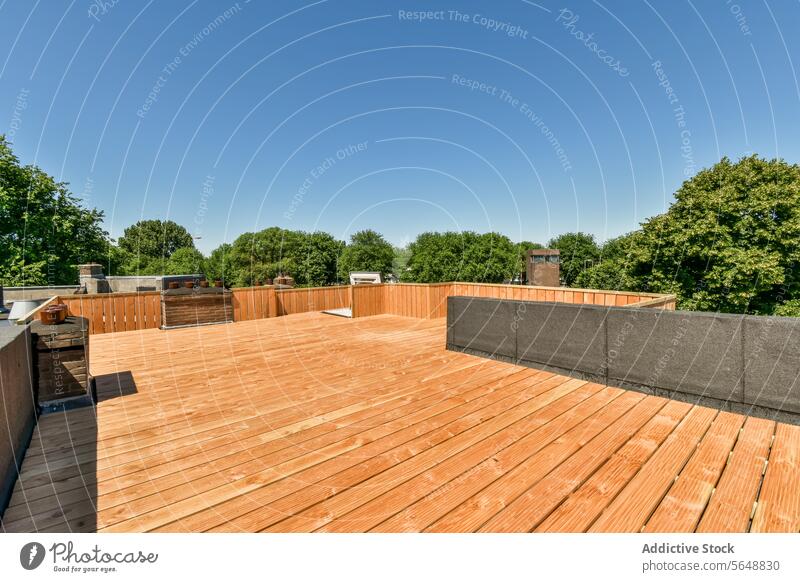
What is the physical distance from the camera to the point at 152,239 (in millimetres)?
67250

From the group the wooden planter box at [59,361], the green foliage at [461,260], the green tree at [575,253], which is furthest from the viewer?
the green tree at [575,253]

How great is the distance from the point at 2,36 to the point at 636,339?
31.7ft

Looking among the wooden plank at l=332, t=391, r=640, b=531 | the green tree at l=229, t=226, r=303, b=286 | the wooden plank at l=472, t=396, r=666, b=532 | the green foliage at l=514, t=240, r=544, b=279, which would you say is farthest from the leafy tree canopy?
the wooden plank at l=472, t=396, r=666, b=532

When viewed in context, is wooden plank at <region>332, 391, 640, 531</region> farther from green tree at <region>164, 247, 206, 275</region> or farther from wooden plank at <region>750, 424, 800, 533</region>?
green tree at <region>164, 247, 206, 275</region>

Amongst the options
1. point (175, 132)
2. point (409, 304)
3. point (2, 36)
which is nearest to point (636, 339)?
point (409, 304)

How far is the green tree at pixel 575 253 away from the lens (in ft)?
237

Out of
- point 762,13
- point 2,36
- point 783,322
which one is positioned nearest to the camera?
point 783,322

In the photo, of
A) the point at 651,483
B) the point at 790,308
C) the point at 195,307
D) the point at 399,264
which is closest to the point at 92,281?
the point at 195,307

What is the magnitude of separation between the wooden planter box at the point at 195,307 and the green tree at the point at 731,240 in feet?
83.7

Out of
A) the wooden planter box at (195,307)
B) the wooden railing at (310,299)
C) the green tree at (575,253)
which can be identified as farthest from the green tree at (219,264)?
the green tree at (575,253)

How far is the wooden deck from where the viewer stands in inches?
80.7

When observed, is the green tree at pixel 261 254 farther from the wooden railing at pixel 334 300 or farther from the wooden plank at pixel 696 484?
the wooden plank at pixel 696 484
